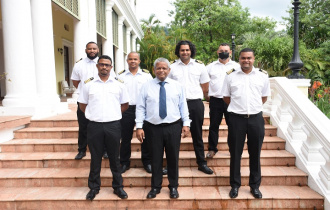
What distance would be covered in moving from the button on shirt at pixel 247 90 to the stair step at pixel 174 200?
120 cm

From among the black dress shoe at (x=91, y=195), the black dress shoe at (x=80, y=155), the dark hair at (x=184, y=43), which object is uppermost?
the dark hair at (x=184, y=43)

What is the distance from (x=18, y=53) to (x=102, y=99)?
10.1ft

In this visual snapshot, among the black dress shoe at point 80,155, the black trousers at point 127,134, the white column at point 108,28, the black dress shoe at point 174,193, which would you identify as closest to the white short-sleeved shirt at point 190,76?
the black trousers at point 127,134

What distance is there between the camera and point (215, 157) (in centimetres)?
409

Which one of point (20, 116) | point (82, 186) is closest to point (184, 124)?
point (82, 186)

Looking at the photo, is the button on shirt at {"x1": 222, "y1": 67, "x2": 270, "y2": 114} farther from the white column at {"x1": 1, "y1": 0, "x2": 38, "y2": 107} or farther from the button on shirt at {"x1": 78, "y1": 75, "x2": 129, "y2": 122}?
the white column at {"x1": 1, "y1": 0, "x2": 38, "y2": 107}

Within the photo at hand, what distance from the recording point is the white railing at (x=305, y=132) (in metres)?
3.31

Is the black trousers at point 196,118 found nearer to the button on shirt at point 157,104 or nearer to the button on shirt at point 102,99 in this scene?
the button on shirt at point 157,104

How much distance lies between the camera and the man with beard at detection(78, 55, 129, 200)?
10.4 ft

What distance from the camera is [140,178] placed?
369cm

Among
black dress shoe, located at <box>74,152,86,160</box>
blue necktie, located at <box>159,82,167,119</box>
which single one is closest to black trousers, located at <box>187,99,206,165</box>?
blue necktie, located at <box>159,82,167,119</box>

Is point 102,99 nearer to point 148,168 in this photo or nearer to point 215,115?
point 148,168

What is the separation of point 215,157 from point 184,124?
1.21 m

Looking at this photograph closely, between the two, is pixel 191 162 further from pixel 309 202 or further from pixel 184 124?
pixel 309 202
